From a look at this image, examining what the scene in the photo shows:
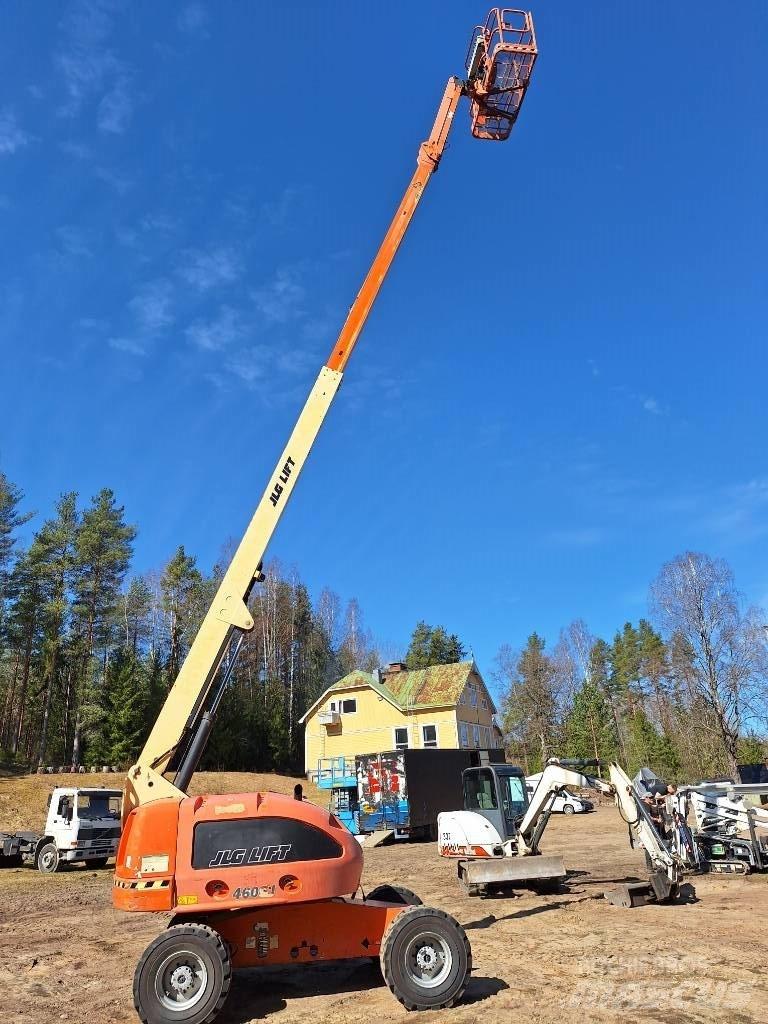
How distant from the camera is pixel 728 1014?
6.34 meters

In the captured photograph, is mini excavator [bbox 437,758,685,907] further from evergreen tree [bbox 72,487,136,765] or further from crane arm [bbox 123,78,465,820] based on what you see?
evergreen tree [bbox 72,487,136,765]

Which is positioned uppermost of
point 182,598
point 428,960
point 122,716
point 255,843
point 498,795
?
point 182,598

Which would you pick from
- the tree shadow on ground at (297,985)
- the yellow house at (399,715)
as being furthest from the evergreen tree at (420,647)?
the tree shadow on ground at (297,985)

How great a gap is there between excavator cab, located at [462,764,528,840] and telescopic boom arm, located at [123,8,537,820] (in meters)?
9.27

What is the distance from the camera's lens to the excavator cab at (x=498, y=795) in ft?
49.9

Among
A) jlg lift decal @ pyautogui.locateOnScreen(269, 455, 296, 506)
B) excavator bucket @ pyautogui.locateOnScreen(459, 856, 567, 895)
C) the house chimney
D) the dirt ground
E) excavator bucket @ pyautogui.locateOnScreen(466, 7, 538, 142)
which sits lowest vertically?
the dirt ground

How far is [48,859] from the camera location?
20.0 metres

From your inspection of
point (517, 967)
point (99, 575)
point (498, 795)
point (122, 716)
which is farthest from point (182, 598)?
point (517, 967)

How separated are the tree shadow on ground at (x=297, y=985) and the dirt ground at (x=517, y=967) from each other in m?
0.02

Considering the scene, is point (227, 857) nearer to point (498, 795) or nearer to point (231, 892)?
point (231, 892)

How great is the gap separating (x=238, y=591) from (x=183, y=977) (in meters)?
3.87

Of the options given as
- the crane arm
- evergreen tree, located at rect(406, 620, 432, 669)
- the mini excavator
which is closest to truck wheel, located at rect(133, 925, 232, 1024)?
the crane arm

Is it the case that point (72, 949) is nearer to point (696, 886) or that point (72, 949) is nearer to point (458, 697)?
point (696, 886)

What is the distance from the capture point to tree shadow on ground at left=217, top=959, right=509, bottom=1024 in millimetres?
7027
